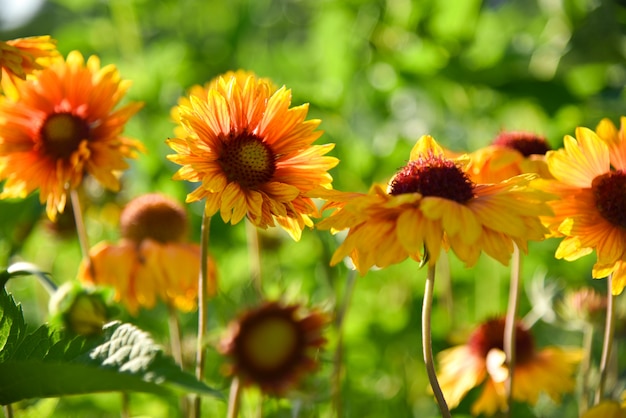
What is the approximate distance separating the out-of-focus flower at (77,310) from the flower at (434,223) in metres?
0.30

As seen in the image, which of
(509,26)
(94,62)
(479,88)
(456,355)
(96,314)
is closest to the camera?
(96,314)

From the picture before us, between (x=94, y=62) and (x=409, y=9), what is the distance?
0.95m

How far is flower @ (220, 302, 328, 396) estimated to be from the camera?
895 millimetres

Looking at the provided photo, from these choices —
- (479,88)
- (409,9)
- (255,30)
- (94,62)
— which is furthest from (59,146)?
(255,30)

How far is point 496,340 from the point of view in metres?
1.03

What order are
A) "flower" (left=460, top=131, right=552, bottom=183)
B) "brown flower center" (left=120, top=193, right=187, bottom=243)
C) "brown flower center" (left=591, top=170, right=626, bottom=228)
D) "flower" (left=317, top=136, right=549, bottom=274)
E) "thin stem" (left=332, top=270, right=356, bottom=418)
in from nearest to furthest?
"flower" (left=317, top=136, right=549, bottom=274) < "brown flower center" (left=591, top=170, right=626, bottom=228) < "flower" (left=460, top=131, right=552, bottom=183) < "thin stem" (left=332, top=270, right=356, bottom=418) < "brown flower center" (left=120, top=193, right=187, bottom=243)

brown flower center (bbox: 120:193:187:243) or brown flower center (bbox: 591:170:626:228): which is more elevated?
brown flower center (bbox: 591:170:626:228)

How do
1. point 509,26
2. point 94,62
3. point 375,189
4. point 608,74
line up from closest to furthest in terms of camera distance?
1. point 375,189
2. point 94,62
3. point 608,74
4. point 509,26

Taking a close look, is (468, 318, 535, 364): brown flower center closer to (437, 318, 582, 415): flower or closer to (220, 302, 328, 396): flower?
(437, 318, 582, 415): flower

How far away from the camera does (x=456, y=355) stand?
1048 millimetres

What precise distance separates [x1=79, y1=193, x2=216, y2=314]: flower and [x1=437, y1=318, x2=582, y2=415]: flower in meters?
0.31

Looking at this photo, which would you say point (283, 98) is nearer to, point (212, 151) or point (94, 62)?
point (212, 151)

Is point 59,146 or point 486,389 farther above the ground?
point 59,146

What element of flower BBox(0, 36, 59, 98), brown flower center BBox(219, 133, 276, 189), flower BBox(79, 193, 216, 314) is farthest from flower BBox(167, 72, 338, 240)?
flower BBox(79, 193, 216, 314)
